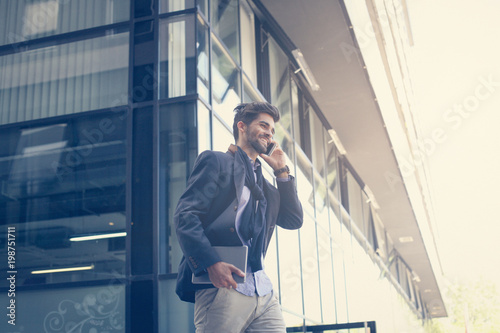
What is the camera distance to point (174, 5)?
20.3 ft

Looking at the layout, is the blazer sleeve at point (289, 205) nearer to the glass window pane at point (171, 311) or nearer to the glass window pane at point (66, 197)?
the glass window pane at point (171, 311)

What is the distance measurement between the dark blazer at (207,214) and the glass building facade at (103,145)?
214 centimetres

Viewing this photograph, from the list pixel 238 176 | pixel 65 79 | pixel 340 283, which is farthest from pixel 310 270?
pixel 238 176

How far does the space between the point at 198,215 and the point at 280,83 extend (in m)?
7.21

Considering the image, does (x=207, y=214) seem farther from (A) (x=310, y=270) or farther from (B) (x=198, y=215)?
(A) (x=310, y=270)

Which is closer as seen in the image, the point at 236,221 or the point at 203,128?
the point at 236,221

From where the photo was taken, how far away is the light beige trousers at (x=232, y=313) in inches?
122

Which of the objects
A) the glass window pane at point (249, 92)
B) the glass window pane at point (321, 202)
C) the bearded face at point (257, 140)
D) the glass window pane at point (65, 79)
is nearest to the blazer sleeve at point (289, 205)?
the bearded face at point (257, 140)

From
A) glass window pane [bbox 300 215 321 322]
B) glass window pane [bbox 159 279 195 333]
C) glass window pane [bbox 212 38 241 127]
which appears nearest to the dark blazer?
glass window pane [bbox 159 279 195 333]

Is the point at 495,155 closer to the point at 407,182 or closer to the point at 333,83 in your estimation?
the point at 407,182

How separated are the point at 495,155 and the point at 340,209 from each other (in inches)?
684

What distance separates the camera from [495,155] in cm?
2839

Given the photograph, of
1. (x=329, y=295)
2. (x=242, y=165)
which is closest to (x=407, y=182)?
(x=329, y=295)

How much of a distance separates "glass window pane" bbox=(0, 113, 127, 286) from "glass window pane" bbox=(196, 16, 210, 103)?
2.83ft
